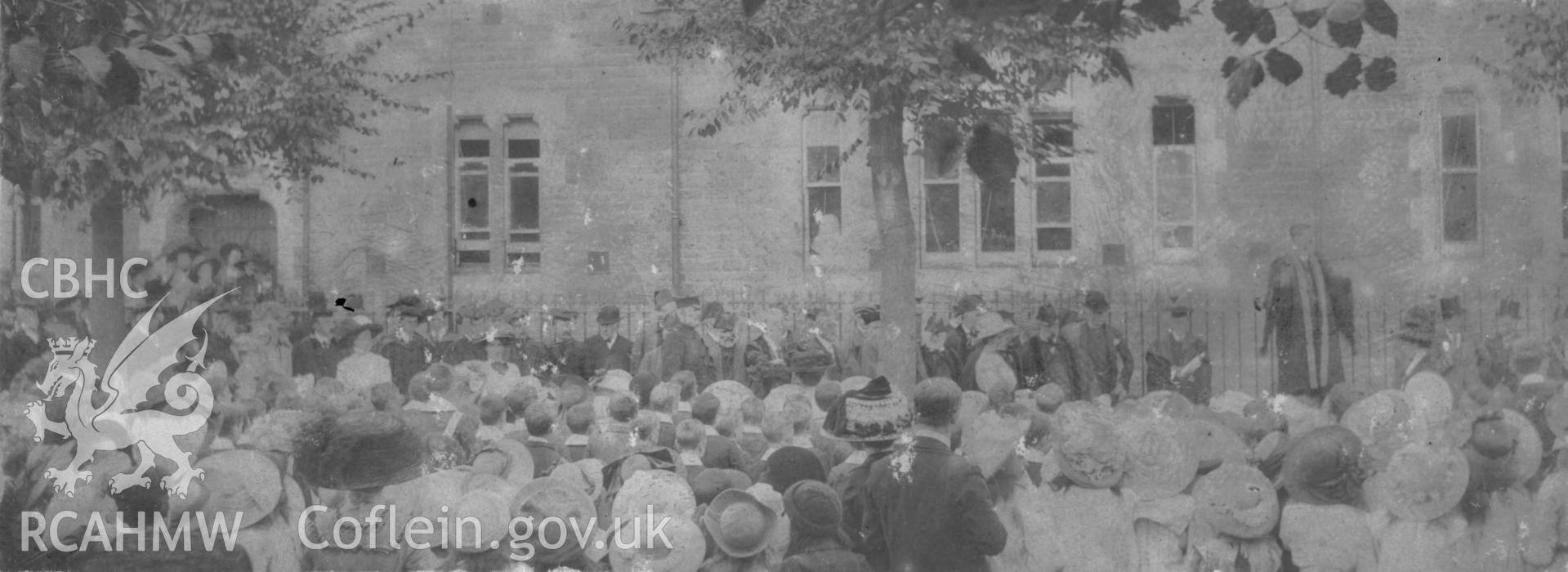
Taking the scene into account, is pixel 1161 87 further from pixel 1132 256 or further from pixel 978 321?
pixel 978 321

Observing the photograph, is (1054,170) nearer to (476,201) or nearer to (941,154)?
(941,154)

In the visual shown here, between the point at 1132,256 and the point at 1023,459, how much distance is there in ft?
3.15

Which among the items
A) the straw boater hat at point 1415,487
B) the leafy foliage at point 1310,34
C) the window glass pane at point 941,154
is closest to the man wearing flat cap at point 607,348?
the window glass pane at point 941,154

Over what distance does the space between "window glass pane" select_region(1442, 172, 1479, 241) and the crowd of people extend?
0.97 ft

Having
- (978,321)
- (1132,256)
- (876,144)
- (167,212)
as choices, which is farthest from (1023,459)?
(167,212)

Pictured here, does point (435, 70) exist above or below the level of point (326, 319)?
above

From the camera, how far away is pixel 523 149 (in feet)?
19.3

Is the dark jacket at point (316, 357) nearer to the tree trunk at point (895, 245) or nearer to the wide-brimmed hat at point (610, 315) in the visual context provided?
the wide-brimmed hat at point (610, 315)

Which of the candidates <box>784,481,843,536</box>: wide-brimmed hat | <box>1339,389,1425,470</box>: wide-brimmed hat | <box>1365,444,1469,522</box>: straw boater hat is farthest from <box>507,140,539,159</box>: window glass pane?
<box>1365,444,1469,522</box>: straw boater hat

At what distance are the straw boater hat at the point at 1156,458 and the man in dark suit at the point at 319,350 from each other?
10.9 ft

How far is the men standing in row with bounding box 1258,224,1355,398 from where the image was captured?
5570mm

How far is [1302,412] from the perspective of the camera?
5578mm

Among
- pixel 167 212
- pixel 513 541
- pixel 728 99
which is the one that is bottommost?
pixel 513 541

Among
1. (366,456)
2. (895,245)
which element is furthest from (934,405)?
(366,456)
